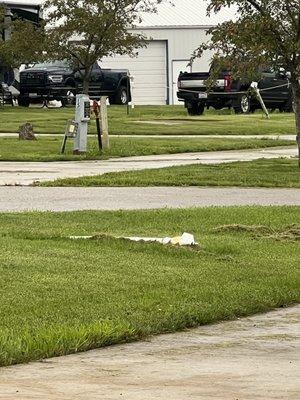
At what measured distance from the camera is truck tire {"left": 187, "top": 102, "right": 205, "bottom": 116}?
1821 inches

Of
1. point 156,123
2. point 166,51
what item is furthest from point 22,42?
point 166,51

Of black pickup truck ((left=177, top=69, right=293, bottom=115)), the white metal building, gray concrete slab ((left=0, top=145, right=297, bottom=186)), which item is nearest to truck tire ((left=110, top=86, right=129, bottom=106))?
black pickup truck ((left=177, top=69, right=293, bottom=115))

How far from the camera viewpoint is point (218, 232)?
13711 millimetres

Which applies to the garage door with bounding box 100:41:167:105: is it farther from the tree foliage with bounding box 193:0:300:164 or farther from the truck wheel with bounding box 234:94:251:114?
the tree foliage with bounding box 193:0:300:164

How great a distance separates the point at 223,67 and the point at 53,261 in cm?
1135

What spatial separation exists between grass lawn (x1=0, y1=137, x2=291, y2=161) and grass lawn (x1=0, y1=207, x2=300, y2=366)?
1180 centimetres

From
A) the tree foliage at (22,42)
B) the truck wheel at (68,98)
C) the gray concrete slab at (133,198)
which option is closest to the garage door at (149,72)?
the truck wheel at (68,98)

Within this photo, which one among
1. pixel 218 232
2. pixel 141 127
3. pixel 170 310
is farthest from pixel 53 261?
pixel 141 127

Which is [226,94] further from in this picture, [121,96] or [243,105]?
[121,96]

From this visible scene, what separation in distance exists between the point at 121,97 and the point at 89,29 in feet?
37.8

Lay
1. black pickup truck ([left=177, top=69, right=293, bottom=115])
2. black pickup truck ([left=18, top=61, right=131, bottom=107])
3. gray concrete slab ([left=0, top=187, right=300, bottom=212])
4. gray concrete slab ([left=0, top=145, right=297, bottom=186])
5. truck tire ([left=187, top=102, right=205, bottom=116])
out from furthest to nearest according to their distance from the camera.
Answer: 1. black pickup truck ([left=18, top=61, right=131, bottom=107])
2. truck tire ([left=187, top=102, right=205, bottom=116])
3. black pickup truck ([left=177, top=69, right=293, bottom=115])
4. gray concrete slab ([left=0, top=145, right=297, bottom=186])
5. gray concrete slab ([left=0, top=187, right=300, bottom=212])

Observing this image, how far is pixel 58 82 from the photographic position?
4728 centimetres

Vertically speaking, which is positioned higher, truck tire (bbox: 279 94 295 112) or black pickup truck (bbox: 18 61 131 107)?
black pickup truck (bbox: 18 61 131 107)

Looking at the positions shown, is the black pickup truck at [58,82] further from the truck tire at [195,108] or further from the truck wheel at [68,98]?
the truck tire at [195,108]
